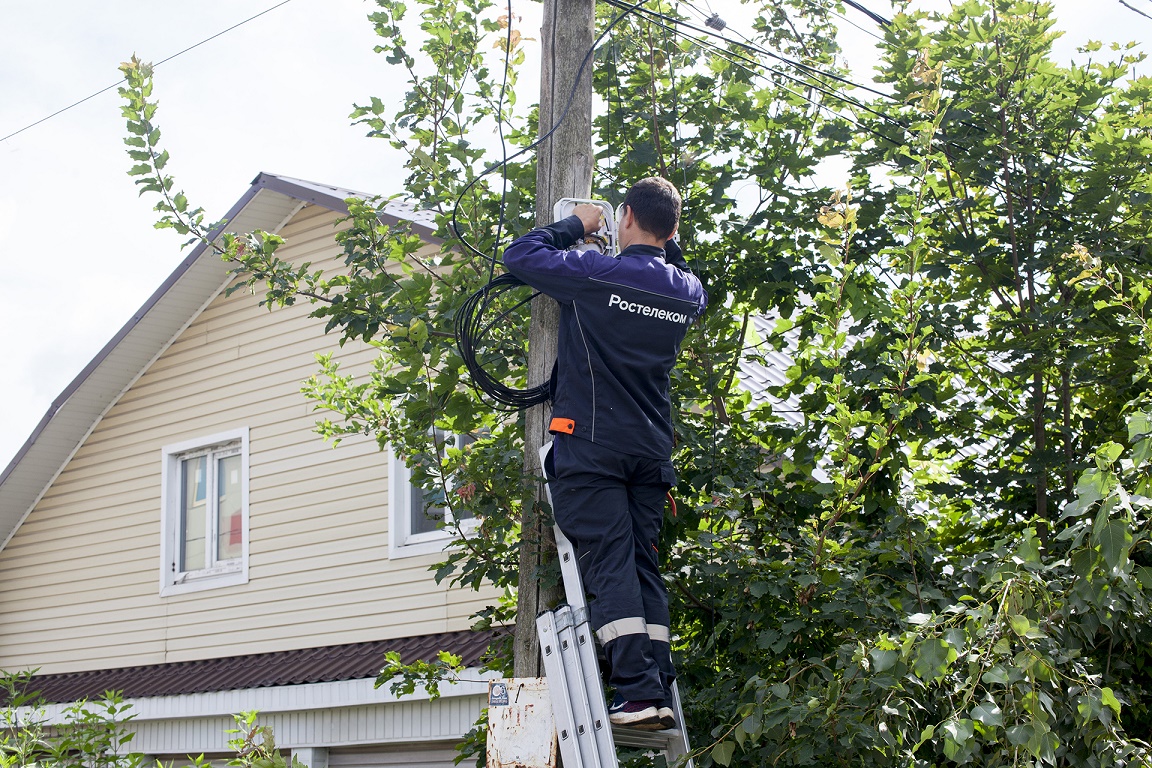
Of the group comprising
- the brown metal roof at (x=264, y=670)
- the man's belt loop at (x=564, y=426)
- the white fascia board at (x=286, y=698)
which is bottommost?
the white fascia board at (x=286, y=698)

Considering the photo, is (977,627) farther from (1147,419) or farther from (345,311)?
(345,311)

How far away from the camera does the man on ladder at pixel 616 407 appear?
13.1 feet

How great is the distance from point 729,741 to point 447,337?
2.34 m

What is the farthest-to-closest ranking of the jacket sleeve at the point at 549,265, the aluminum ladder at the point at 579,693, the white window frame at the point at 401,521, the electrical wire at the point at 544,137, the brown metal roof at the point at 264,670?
1. the white window frame at the point at 401,521
2. the brown metal roof at the point at 264,670
3. the electrical wire at the point at 544,137
4. the jacket sleeve at the point at 549,265
5. the aluminum ladder at the point at 579,693

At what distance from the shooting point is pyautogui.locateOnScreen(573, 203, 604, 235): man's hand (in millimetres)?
4445

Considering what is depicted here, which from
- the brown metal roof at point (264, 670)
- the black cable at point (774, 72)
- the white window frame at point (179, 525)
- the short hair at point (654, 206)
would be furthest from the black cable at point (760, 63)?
the white window frame at point (179, 525)

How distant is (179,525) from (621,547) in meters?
9.16

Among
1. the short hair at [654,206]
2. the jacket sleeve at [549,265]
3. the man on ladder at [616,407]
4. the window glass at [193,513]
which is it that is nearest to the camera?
the man on ladder at [616,407]

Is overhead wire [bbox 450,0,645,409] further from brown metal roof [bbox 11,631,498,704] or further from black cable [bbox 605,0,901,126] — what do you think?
brown metal roof [bbox 11,631,498,704]

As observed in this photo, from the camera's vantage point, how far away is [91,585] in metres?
12.6

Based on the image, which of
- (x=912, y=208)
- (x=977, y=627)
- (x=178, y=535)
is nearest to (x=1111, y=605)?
(x=977, y=627)

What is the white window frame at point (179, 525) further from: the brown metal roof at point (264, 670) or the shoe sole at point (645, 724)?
the shoe sole at point (645, 724)

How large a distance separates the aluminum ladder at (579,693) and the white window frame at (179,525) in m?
7.59

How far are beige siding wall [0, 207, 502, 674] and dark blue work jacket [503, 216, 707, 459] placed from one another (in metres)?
5.17
